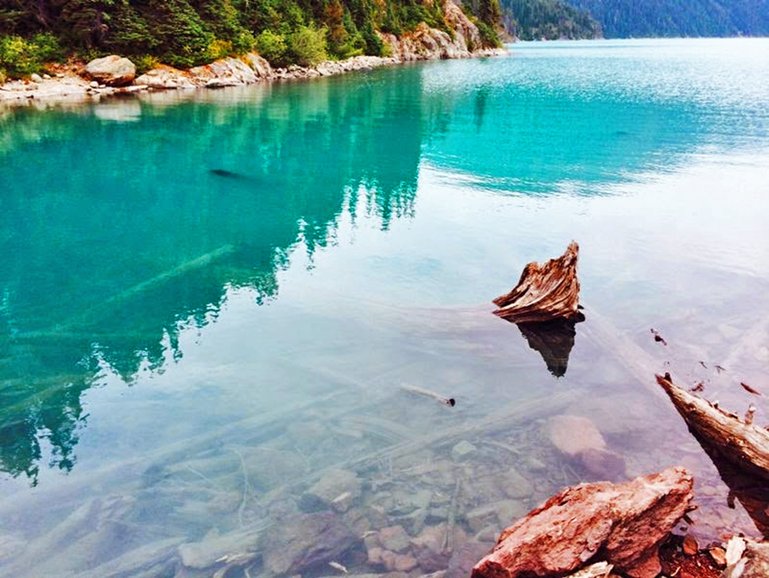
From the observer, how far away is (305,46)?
70500mm

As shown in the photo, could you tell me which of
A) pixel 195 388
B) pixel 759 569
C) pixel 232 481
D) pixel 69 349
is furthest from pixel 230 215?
pixel 759 569

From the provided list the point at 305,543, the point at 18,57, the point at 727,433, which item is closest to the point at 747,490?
the point at 727,433

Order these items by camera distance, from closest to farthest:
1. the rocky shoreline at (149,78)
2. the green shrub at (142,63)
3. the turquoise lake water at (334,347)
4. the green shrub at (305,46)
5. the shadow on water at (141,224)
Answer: the turquoise lake water at (334,347) < the shadow on water at (141,224) < the rocky shoreline at (149,78) < the green shrub at (142,63) < the green shrub at (305,46)

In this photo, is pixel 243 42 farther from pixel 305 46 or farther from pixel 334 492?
pixel 334 492

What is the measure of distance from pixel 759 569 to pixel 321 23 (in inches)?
3437

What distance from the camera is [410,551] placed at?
6398 mm

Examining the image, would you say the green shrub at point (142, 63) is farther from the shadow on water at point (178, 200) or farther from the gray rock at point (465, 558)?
the gray rock at point (465, 558)

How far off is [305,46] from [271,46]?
548 cm

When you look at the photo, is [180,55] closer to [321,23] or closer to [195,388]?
[321,23]

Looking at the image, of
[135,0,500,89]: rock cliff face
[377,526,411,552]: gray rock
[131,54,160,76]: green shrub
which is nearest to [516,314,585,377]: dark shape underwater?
[377,526,411,552]: gray rock

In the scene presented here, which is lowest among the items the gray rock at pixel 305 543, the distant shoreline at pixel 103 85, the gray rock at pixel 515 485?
the gray rock at pixel 305 543

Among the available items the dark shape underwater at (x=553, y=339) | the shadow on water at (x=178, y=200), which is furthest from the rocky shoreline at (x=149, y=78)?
the dark shape underwater at (x=553, y=339)

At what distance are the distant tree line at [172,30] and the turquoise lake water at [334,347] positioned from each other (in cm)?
2707

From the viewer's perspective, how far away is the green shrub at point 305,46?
69.7 m
